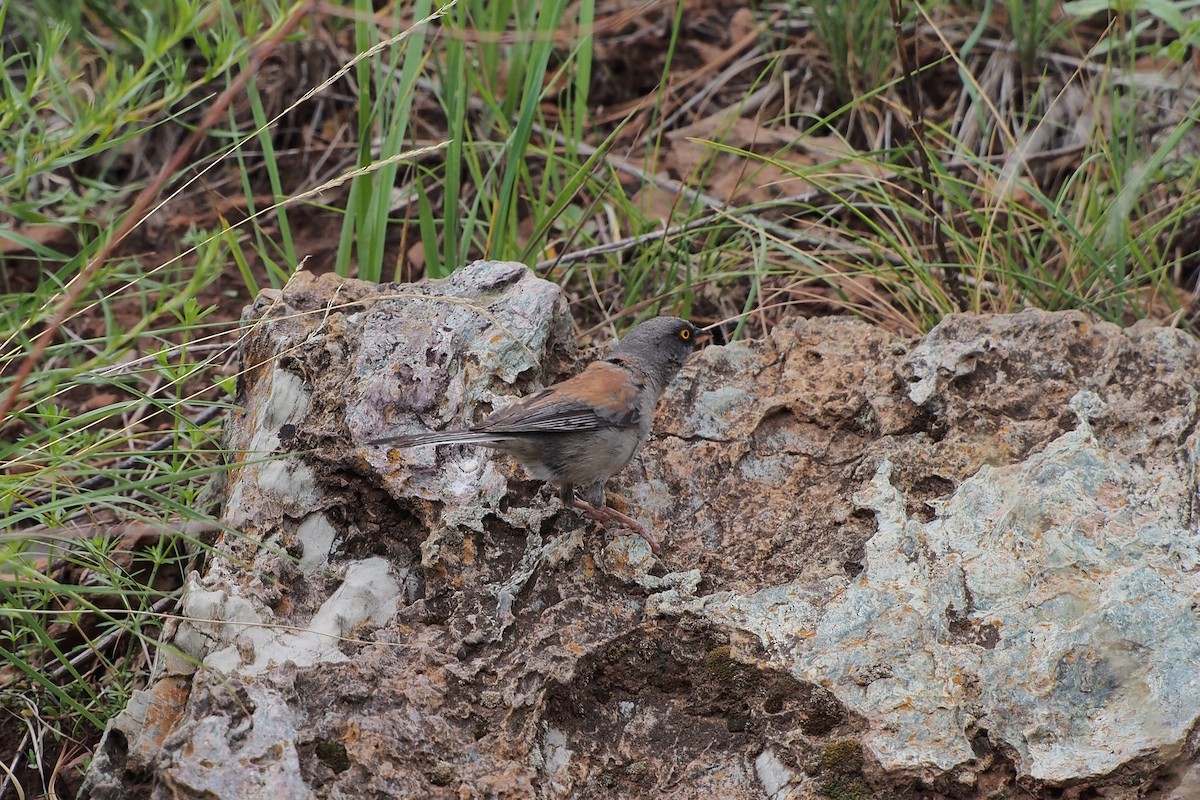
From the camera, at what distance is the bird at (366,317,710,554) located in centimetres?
365

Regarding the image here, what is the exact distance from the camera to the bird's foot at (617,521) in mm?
3633

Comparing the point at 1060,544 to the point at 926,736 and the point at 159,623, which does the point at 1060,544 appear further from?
the point at 159,623

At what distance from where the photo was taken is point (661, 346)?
4516mm

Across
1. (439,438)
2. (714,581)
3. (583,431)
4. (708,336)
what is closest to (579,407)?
(583,431)

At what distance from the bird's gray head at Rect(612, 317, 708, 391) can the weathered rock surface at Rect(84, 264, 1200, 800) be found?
0.49ft

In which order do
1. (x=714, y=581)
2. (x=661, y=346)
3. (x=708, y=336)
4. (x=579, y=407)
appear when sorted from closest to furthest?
1. (x=714, y=581)
2. (x=579, y=407)
3. (x=661, y=346)
4. (x=708, y=336)

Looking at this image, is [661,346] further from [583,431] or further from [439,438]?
[439,438]

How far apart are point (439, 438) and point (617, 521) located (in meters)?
0.64

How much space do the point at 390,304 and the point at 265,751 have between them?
178 cm

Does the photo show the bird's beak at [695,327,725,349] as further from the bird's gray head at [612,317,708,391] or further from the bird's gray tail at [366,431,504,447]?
the bird's gray tail at [366,431,504,447]

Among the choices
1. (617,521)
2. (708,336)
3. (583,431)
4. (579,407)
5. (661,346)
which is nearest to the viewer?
(617,521)

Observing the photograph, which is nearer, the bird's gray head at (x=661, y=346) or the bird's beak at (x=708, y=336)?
the bird's gray head at (x=661, y=346)

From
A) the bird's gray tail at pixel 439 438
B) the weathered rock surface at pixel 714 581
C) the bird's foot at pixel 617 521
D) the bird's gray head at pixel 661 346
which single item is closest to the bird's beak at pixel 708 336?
the bird's gray head at pixel 661 346

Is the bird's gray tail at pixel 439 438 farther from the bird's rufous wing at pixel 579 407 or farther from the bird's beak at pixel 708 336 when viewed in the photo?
the bird's beak at pixel 708 336
